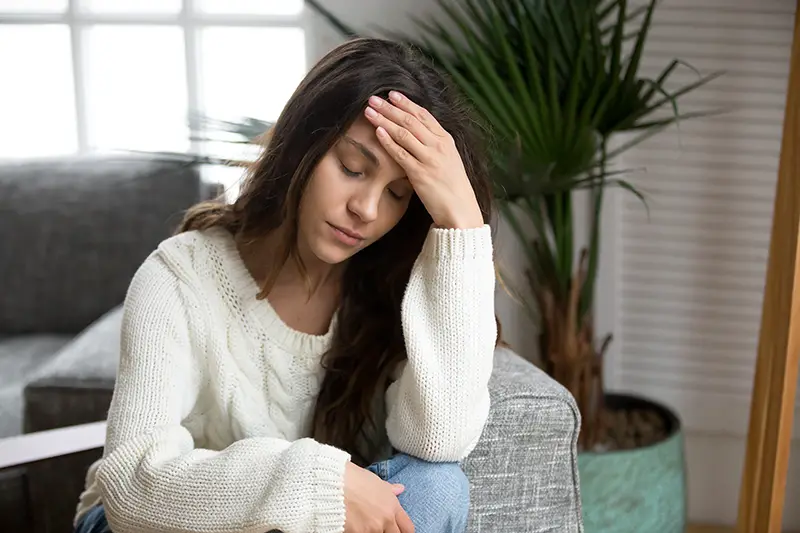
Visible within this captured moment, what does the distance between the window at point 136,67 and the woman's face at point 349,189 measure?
1250 millimetres

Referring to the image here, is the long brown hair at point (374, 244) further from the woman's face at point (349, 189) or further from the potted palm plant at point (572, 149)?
the potted palm plant at point (572, 149)

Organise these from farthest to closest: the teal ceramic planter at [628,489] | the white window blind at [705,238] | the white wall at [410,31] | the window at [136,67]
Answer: the window at [136,67] → the white wall at [410,31] → the white window blind at [705,238] → the teal ceramic planter at [628,489]

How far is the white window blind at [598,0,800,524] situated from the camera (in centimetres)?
181

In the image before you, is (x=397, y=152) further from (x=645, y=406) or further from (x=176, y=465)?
(x=645, y=406)

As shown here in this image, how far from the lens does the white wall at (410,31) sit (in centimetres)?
199

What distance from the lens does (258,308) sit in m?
1.26

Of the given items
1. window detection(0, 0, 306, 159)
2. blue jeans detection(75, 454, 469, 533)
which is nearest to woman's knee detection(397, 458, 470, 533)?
blue jeans detection(75, 454, 469, 533)

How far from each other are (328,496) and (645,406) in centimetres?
102

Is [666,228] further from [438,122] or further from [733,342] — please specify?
[438,122]

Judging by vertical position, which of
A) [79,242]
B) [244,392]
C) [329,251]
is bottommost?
[244,392]

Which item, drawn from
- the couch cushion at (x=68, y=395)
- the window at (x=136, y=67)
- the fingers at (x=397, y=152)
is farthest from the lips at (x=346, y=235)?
the window at (x=136, y=67)

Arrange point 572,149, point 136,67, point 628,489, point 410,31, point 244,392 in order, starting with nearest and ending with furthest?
point 244,392
point 572,149
point 628,489
point 410,31
point 136,67

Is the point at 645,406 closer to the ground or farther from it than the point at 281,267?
closer to the ground

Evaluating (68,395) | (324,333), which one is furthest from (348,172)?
(68,395)
